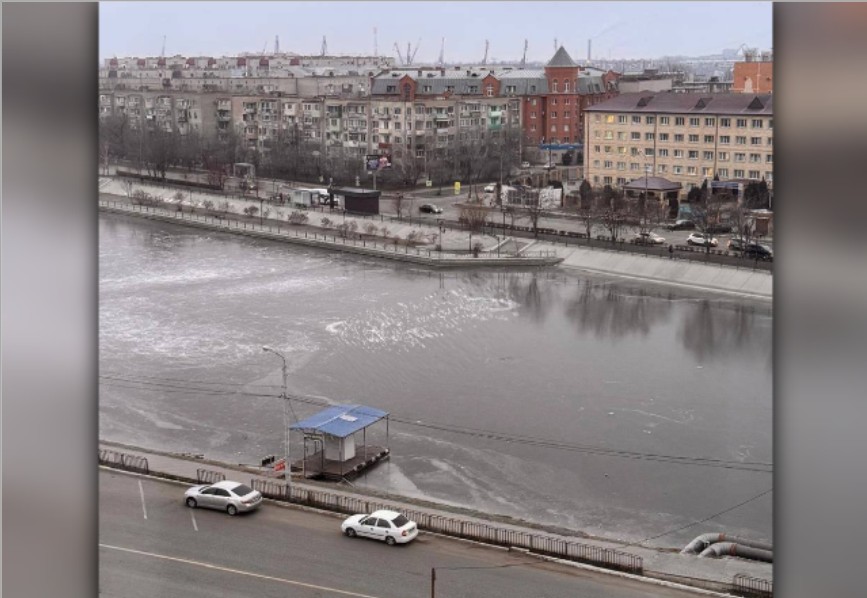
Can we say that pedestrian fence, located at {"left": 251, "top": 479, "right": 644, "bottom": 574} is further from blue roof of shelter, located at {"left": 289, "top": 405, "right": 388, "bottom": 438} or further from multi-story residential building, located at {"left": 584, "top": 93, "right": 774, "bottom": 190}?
multi-story residential building, located at {"left": 584, "top": 93, "right": 774, "bottom": 190}

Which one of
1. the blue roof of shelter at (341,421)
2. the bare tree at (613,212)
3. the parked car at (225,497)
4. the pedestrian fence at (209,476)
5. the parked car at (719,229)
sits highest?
the bare tree at (613,212)

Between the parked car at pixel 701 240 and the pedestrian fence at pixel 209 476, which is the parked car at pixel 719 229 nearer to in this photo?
the parked car at pixel 701 240

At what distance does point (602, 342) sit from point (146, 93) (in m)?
8.91

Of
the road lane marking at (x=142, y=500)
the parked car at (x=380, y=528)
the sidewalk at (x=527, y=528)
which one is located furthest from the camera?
the road lane marking at (x=142, y=500)

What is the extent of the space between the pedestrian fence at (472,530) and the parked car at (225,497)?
122mm

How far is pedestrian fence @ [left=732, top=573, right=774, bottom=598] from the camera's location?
2109 mm

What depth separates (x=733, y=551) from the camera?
2.93 m

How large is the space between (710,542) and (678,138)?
A: 6.93m

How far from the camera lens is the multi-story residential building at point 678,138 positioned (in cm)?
901

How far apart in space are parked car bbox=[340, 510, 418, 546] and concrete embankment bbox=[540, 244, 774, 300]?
4233 mm

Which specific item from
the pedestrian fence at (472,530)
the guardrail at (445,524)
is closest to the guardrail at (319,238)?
the guardrail at (445,524)

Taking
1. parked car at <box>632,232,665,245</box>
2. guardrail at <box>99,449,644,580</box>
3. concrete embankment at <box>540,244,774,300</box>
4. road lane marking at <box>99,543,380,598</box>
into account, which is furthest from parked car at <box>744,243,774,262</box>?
road lane marking at <box>99,543,380,598</box>
